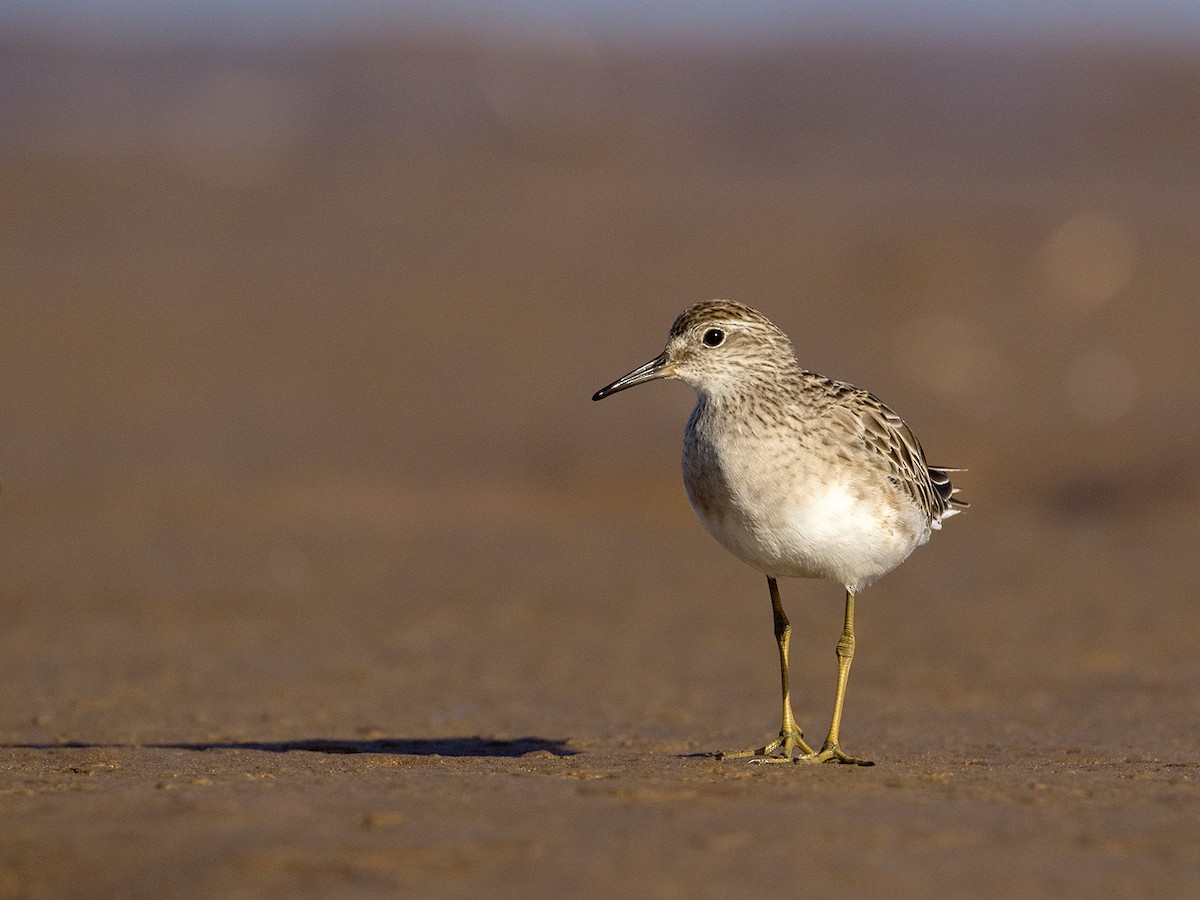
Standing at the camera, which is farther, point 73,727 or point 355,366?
point 355,366

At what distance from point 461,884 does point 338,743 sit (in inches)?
169

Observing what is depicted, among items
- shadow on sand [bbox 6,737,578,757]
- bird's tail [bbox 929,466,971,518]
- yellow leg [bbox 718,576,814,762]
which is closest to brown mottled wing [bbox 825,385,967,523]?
bird's tail [bbox 929,466,971,518]

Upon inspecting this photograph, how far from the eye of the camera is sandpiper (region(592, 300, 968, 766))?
7.96 m

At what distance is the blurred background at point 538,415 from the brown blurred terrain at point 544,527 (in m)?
0.08

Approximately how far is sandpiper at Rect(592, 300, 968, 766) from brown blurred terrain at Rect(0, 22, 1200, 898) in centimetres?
101

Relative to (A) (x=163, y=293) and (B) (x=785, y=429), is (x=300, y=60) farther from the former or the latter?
(B) (x=785, y=429)

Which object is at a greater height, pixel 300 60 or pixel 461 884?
pixel 300 60

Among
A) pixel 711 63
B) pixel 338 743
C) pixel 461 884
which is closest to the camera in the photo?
pixel 461 884

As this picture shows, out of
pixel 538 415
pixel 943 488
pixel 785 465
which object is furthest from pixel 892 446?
pixel 538 415

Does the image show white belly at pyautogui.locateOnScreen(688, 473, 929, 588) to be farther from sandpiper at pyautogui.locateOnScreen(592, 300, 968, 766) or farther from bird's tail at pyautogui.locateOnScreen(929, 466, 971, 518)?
bird's tail at pyautogui.locateOnScreen(929, 466, 971, 518)

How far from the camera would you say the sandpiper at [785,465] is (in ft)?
26.1

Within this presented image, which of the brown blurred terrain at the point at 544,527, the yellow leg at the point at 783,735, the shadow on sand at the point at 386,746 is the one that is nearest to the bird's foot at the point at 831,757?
the yellow leg at the point at 783,735

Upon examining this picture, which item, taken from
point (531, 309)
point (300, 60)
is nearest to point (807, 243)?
point (531, 309)

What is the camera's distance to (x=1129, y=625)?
13.3m
